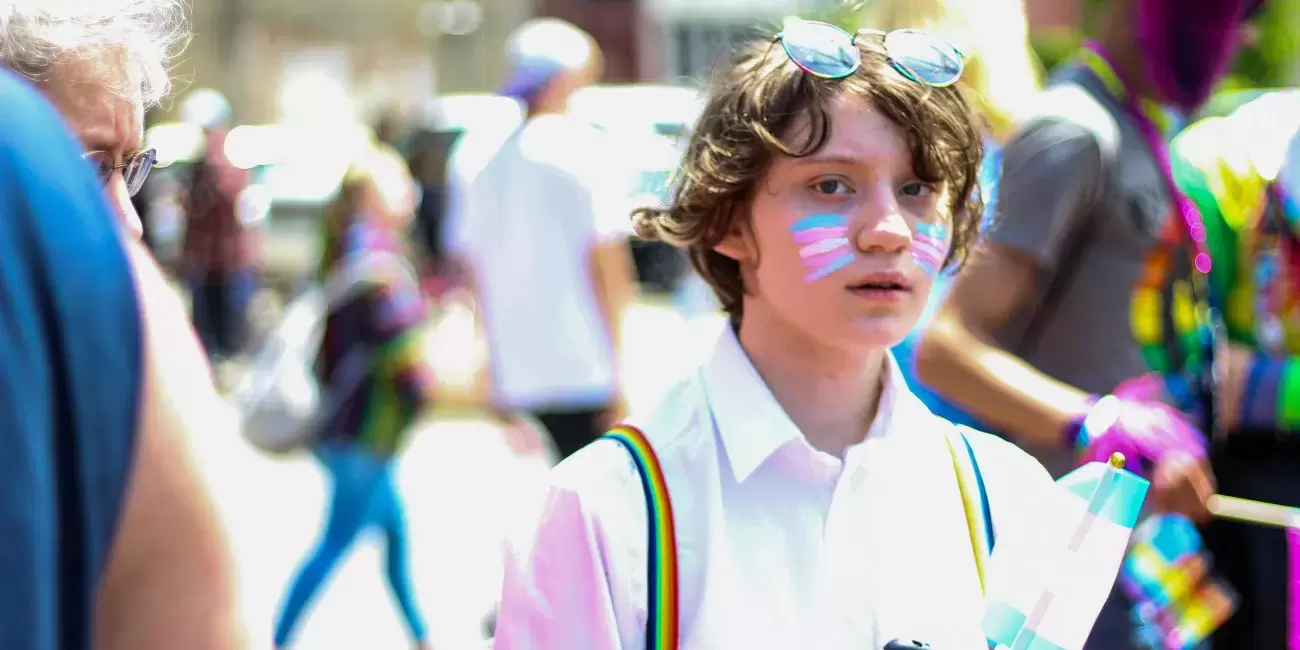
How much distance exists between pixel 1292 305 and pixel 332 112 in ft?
91.2

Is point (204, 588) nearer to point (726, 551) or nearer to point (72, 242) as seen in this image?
point (72, 242)

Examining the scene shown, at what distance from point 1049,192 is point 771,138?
38.1 inches

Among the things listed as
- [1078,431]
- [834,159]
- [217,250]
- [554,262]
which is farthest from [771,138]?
[217,250]

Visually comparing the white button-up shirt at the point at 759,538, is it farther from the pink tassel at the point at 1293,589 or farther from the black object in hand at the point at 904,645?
the pink tassel at the point at 1293,589

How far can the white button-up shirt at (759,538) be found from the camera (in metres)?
1.75

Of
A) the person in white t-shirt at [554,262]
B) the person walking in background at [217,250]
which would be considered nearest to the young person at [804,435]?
the person in white t-shirt at [554,262]

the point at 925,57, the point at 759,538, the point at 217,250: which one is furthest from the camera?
the point at 217,250

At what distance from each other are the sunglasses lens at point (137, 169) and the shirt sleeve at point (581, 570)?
0.58m

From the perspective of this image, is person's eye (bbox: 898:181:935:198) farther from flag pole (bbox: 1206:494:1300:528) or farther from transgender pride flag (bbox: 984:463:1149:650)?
flag pole (bbox: 1206:494:1300:528)

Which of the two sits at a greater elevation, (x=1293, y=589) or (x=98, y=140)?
(x=98, y=140)

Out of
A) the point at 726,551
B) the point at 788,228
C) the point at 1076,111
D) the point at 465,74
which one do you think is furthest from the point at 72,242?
the point at 465,74

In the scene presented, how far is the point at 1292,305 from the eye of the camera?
2795 mm

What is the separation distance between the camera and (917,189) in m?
1.99

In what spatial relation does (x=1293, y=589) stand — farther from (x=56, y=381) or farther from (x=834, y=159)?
(x=56, y=381)
